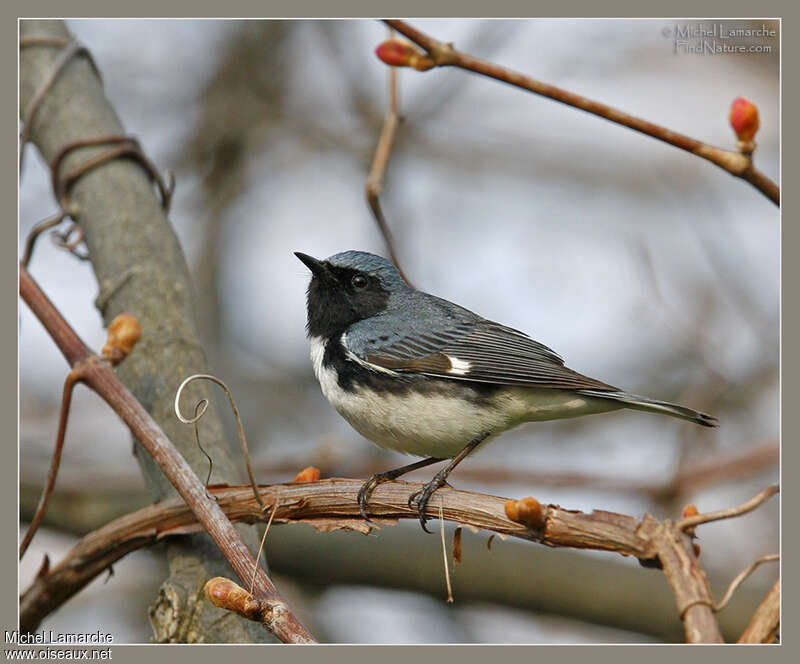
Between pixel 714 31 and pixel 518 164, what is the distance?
2.81m

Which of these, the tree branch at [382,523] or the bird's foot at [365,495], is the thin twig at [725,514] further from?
the bird's foot at [365,495]

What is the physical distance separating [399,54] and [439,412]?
1.18 meters

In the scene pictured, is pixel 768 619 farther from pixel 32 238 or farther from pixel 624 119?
pixel 32 238

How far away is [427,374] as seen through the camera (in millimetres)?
2770

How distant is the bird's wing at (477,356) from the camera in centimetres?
275

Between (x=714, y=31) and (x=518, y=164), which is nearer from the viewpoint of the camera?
(x=714, y=31)

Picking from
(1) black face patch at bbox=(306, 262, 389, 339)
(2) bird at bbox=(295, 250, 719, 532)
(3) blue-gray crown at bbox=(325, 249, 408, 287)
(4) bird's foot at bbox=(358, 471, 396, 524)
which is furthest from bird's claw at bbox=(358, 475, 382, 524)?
(3) blue-gray crown at bbox=(325, 249, 408, 287)

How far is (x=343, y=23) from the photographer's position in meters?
5.54

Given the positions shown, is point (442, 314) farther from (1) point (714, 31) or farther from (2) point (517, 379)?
(1) point (714, 31)

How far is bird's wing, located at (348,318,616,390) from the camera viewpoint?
275 centimetres

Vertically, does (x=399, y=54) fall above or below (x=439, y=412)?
above

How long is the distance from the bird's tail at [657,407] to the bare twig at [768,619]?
2.85ft

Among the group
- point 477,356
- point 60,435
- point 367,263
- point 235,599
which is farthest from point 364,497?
point 367,263
